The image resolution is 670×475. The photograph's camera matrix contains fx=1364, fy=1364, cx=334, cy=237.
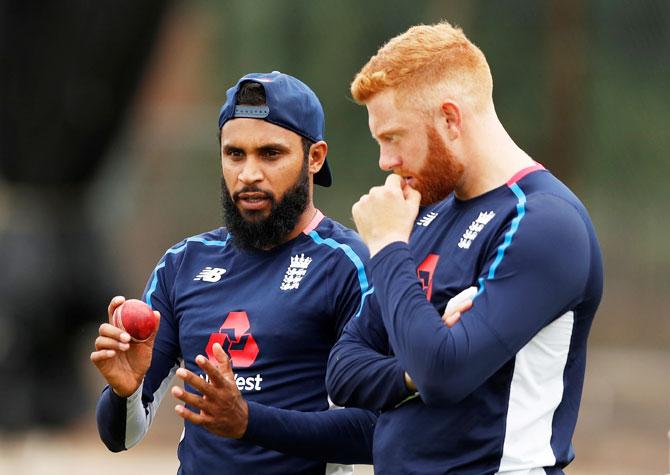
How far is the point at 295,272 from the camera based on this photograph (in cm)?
403

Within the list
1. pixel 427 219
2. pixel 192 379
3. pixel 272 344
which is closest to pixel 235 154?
pixel 272 344

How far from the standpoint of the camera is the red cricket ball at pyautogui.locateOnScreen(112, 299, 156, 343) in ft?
12.5

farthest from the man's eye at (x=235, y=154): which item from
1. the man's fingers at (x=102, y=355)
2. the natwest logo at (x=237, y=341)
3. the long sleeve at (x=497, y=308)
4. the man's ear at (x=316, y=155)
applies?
the long sleeve at (x=497, y=308)

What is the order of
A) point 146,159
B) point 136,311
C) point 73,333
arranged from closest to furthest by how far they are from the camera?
point 136,311 < point 73,333 < point 146,159

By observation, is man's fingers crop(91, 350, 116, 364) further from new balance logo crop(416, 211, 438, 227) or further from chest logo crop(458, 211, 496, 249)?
chest logo crop(458, 211, 496, 249)

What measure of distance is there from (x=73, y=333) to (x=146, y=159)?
23.0ft

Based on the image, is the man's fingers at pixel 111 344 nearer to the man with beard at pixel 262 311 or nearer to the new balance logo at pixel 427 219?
the man with beard at pixel 262 311

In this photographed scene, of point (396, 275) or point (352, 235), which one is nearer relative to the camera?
point (396, 275)

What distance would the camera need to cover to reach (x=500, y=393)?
3.30 meters

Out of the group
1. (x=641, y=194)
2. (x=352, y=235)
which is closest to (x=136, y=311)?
(x=352, y=235)

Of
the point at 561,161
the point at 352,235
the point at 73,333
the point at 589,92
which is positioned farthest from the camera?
the point at 589,92

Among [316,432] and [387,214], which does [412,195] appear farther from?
[316,432]

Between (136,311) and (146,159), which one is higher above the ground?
(136,311)

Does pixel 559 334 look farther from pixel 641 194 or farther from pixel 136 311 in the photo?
pixel 641 194
